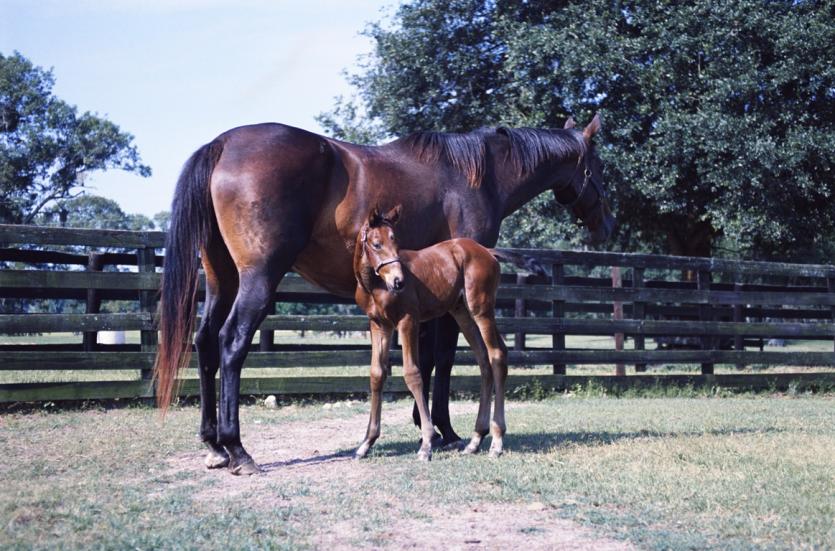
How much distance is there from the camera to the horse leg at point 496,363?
5.98 meters

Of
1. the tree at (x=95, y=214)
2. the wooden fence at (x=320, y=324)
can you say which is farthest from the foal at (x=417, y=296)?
the tree at (x=95, y=214)

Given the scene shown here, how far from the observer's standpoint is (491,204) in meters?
6.83

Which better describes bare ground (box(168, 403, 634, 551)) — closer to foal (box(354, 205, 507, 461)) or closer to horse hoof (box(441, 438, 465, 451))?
foal (box(354, 205, 507, 461))

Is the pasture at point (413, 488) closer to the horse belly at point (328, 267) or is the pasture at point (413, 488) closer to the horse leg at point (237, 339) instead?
the horse leg at point (237, 339)

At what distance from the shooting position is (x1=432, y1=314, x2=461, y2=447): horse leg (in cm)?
646

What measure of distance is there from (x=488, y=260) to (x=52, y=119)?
35.1m

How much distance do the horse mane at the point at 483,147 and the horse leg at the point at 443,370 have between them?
1.16 metres

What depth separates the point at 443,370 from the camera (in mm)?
6512

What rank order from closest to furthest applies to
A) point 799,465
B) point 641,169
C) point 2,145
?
point 799,465
point 641,169
point 2,145

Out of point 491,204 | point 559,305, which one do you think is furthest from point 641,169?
point 491,204

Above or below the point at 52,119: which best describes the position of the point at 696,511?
below

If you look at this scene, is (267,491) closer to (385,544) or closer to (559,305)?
(385,544)

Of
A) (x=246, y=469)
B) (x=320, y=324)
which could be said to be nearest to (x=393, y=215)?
(x=246, y=469)

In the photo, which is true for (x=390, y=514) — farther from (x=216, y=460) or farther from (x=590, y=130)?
(x=590, y=130)
